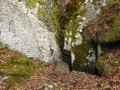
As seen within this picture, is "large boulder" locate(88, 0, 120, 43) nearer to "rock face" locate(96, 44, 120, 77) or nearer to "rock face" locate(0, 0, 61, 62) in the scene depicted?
"rock face" locate(96, 44, 120, 77)

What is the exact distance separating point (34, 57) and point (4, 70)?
8.38 ft

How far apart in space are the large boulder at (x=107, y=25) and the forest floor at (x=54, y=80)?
6.03 feet

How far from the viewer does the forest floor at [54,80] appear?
1212 centimetres

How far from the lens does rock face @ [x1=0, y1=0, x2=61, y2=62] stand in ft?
50.5

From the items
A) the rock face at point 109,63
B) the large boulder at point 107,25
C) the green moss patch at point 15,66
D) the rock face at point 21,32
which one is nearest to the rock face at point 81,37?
the large boulder at point 107,25

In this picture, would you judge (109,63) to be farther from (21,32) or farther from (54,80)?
(21,32)

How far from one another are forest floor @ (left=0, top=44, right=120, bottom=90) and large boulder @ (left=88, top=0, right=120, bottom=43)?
184cm

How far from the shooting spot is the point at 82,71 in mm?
14492

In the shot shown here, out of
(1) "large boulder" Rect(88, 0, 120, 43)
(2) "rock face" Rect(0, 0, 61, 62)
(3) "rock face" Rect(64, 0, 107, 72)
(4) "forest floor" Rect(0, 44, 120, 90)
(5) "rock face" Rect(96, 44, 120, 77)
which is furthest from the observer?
(2) "rock face" Rect(0, 0, 61, 62)

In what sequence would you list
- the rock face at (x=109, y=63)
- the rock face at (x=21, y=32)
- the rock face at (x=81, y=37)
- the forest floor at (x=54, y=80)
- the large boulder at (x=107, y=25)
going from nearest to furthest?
the forest floor at (x=54, y=80) → the rock face at (x=109, y=63) → the large boulder at (x=107, y=25) → the rock face at (x=81, y=37) → the rock face at (x=21, y=32)

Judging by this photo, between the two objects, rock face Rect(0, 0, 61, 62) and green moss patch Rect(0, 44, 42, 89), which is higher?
rock face Rect(0, 0, 61, 62)

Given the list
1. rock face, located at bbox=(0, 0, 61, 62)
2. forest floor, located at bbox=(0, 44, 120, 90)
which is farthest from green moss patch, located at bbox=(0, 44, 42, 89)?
rock face, located at bbox=(0, 0, 61, 62)

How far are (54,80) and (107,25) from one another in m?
3.74

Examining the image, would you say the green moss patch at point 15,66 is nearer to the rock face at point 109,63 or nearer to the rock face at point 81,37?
the rock face at point 81,37
